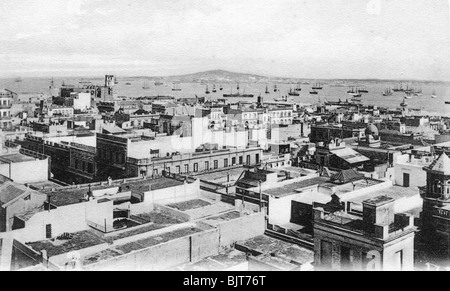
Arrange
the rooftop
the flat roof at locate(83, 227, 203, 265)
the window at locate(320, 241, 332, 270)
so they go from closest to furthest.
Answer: the window at locate(320, 241, 332, 270) < the flat roof at locate(83, 227, 203, 265) < the rooftop

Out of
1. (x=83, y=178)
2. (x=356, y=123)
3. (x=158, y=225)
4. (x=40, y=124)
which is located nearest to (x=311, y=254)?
(x=158, y=225)

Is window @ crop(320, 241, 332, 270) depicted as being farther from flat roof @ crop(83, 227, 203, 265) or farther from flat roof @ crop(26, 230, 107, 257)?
flat roof @ crop(26, 230, 107, 257)

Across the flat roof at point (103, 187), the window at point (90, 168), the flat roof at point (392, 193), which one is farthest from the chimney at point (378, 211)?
the window at point (90, 168)

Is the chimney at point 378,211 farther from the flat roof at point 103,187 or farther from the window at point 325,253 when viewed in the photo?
the flat roof at point 103,187

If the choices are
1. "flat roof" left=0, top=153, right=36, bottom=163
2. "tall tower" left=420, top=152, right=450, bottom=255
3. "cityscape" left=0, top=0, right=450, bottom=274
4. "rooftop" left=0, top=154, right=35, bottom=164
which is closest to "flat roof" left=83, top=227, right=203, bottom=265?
"cityscape" left=0, top=0, right=450, bottom=274

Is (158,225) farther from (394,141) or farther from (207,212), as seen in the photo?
(394,141)

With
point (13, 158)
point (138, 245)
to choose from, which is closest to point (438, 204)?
point (138, 245)
